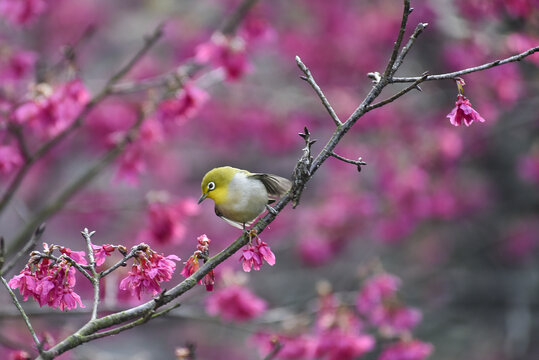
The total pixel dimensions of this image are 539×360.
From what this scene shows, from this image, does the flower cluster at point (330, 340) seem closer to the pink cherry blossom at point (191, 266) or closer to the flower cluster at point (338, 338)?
the flower cluster at point (338, 338)

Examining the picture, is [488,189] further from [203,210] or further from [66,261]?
[66,261]

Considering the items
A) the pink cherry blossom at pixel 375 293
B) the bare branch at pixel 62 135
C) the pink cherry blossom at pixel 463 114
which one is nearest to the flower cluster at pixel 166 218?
the bare branch at pixel 62 135

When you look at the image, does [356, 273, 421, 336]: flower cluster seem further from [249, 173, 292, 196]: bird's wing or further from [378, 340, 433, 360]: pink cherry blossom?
[249, 173, 292, 196]: bird's wing

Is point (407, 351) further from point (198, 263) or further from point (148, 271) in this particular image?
point (148, 271)

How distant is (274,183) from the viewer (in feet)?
5.75

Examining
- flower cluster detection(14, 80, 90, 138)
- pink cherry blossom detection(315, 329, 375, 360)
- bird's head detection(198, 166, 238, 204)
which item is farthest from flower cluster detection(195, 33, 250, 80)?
bird's head detection(198, 166, 238, 204)

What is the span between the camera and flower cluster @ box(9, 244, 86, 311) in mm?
1594

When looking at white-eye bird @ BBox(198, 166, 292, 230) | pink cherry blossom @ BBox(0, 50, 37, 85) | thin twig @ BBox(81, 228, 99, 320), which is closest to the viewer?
thin twig @ BBox(81, 228, 99, 320)

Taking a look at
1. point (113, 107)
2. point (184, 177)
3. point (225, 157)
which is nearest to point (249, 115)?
point (225, 157)

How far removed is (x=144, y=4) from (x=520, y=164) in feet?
15.9

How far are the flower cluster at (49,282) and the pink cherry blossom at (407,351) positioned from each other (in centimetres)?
210

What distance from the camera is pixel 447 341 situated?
614cm

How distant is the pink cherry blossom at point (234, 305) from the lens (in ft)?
11.1

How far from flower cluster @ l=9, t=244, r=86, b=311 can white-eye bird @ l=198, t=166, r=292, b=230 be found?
1.41 feet
